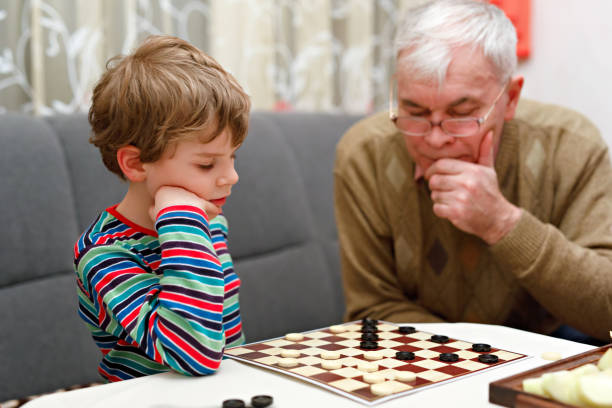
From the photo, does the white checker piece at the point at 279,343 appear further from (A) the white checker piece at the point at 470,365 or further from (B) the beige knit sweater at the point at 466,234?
(B) the beige knit sweater at the point at 466,234

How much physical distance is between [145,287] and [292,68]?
1513 mm

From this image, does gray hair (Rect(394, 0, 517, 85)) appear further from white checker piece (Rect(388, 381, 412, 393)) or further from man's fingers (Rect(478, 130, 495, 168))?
white checker piece (Rect(388, 381, 412, 393))

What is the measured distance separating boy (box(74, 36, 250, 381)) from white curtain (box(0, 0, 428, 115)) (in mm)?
793

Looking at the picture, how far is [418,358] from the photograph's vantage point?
Result: 3.10 feet

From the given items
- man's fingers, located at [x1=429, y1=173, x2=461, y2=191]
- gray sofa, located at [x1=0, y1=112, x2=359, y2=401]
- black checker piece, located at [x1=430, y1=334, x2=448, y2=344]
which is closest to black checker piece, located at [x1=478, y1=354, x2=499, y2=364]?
black checker piece, located at [x1=430, y1=334, x2=448, y2=344]

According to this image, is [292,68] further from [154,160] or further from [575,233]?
[154,160]

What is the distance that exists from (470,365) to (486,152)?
29.0 inches

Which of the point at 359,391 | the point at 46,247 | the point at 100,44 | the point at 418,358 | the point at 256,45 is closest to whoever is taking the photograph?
the point at 359,391

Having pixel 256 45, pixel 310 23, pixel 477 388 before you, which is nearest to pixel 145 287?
pixel 477 388

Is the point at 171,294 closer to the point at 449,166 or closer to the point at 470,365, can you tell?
the point at 470,365

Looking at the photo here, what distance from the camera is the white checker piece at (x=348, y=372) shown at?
863 millimetres

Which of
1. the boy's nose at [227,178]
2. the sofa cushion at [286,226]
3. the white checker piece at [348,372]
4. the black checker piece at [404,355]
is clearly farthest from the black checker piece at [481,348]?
the sofa cushion at [286,226]

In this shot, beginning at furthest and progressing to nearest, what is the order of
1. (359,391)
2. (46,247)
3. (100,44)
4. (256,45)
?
(256,45) → (100,44) → (46,247) → (359,391)

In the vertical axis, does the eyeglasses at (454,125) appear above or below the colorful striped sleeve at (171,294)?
above
